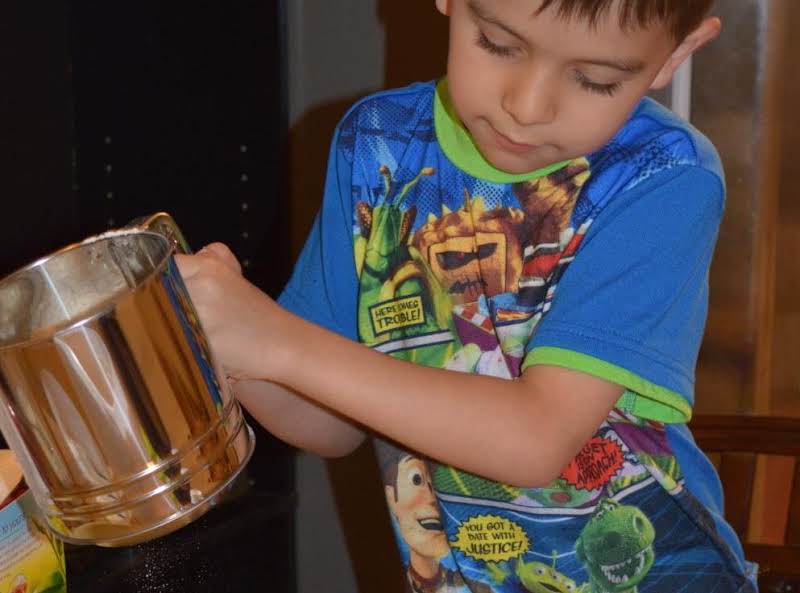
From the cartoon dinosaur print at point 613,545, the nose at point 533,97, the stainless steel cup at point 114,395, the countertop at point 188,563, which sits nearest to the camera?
the stainless steel cup at point 114,395

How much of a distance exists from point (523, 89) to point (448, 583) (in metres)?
0.29

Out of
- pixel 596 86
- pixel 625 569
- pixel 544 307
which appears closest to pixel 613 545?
pixel 625 569

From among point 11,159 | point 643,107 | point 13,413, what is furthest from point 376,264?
point 11,159

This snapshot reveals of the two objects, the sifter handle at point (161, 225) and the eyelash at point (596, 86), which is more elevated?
the eyelash at point (596, 86)

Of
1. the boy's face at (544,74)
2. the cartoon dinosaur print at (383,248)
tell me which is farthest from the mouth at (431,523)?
the boy's face at (544,74)

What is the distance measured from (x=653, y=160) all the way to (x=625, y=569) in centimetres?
21

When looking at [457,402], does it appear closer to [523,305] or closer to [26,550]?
[523,305]

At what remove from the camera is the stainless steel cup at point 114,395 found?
1.36 feet

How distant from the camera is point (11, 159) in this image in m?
0.98

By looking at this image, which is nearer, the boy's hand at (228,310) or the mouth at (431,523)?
the boy's hand at (228,310)

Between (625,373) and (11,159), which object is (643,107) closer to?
(625,373)

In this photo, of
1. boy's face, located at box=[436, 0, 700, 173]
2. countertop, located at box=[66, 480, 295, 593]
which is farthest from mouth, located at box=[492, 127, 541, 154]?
countertop, located at box=[66, 480, 295, 593]

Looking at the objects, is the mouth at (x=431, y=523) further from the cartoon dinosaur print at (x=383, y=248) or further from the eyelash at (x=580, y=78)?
the eyelash at (x=580, y=78)

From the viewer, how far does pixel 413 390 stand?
533 mm
